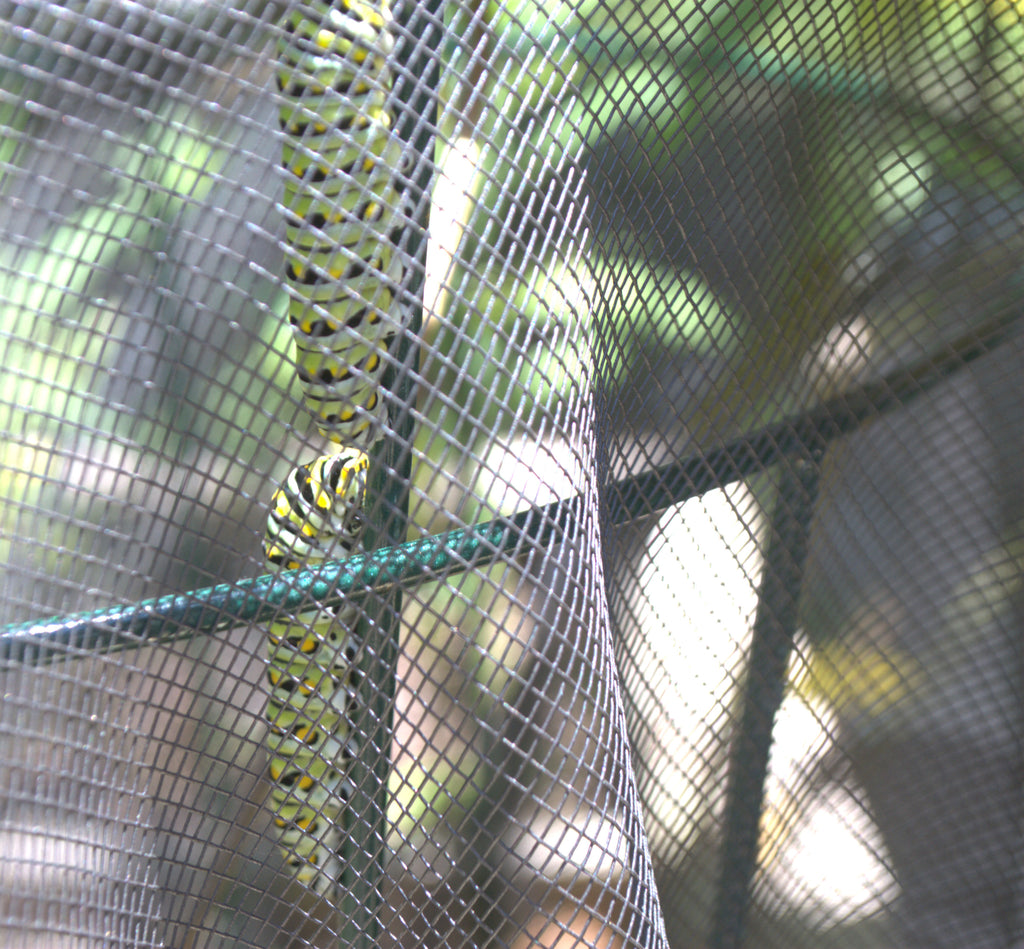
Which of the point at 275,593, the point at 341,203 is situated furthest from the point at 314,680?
the point at 341,203

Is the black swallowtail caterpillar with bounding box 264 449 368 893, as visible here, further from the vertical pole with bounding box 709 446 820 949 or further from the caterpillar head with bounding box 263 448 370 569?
the vertical pole with bounding box 709 446 820 949

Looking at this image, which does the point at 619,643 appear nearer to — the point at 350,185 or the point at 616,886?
the point at 616,886

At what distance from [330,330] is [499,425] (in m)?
0.06

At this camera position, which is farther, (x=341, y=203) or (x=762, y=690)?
(x=762, y=690)

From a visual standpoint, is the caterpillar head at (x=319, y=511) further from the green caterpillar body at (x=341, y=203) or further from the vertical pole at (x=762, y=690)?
the vertical pole at (x=762, y=690)

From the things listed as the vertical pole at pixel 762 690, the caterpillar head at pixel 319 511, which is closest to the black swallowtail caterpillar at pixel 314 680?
the caterpillar head at pixel 319 511

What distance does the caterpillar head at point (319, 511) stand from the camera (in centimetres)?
29

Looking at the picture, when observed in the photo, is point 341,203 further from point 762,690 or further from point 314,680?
point 762,690

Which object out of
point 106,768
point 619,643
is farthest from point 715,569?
point 106,768

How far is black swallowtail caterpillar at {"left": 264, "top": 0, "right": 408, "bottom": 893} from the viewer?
26 cm

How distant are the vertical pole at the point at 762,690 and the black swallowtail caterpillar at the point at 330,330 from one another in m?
0.24

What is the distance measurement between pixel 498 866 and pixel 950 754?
0.35 metres

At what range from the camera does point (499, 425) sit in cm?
30

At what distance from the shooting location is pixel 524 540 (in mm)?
301
